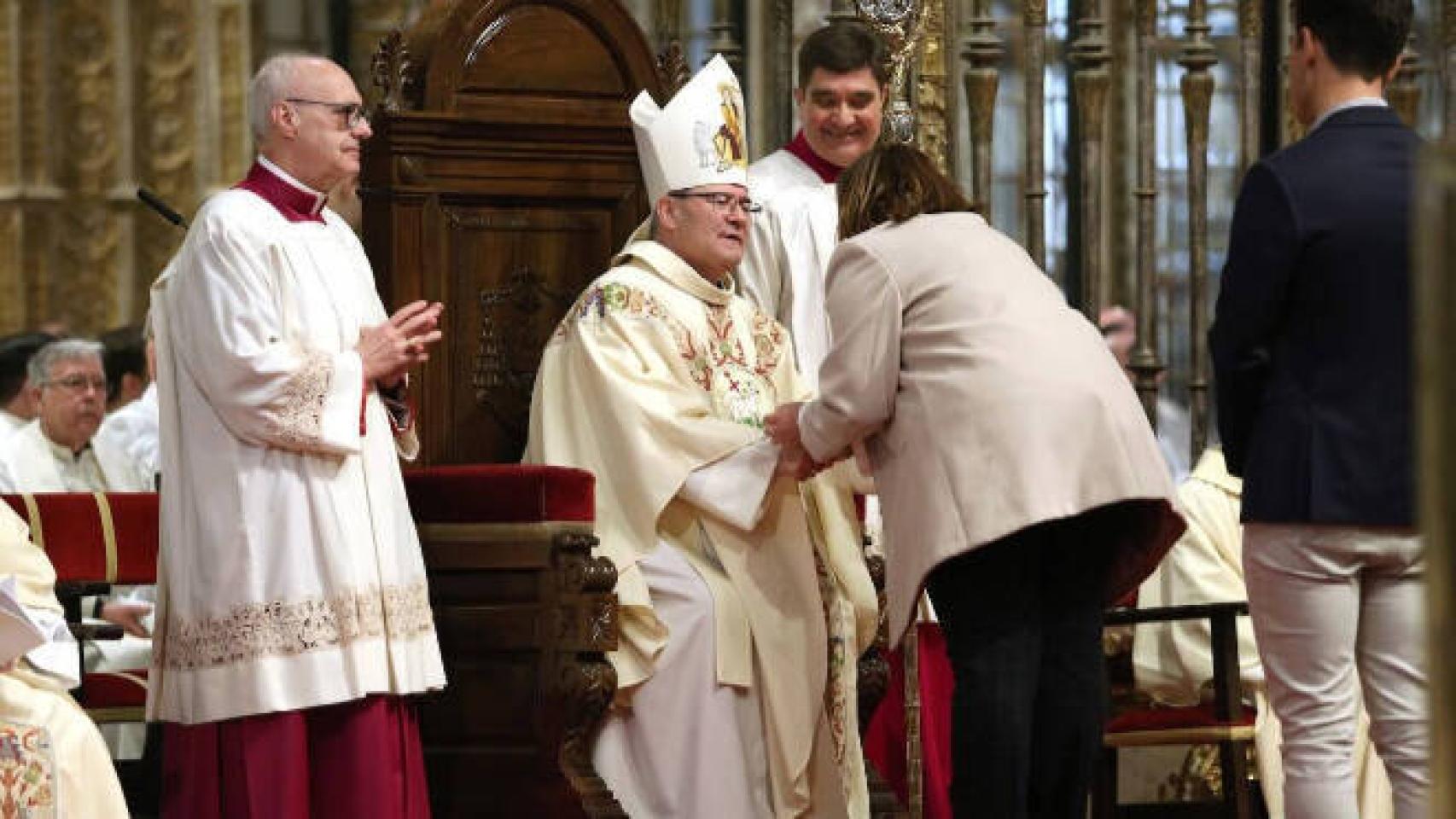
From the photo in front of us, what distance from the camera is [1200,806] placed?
239 inches

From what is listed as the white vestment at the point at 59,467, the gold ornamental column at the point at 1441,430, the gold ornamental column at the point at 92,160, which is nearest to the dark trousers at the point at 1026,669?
the gold ornamental column at the point at 1441,430

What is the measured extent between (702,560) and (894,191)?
0.99 metres

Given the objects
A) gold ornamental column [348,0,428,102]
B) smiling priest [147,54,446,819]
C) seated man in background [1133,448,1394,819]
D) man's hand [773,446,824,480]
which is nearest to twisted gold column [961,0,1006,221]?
seated man in background [1133,448,1394,819]

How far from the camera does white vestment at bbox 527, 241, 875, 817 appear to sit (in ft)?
14.8

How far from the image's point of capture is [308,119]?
418cm

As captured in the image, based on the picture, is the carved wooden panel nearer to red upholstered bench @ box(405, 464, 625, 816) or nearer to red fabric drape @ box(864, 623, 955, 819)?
red upholstered bench @ box(405, 464, 625, 816)

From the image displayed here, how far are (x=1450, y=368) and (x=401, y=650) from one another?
11.5ft

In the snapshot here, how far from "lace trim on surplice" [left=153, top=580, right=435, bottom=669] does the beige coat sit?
2.83 ft

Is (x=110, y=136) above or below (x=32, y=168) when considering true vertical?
above

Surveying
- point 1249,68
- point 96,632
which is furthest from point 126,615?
point 1249,68

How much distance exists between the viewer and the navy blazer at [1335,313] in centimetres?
333

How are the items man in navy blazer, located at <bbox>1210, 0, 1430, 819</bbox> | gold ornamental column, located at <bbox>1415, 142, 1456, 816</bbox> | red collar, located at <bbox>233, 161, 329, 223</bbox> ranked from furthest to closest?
red collar, located at <bbox>233, 161, 329, 223</bbox> → man in navy blazer, located at <bbox>1210, 0, 1430, 819</bbox> → gold ornamental column, located at <bbox>1415, 142, 1456, 816</bbox>

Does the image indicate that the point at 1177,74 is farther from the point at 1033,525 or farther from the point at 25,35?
the point at 1033,525

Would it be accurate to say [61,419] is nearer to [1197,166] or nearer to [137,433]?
[137,433]
